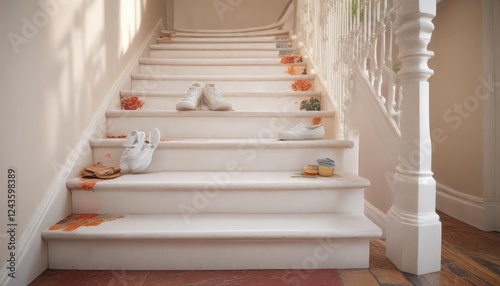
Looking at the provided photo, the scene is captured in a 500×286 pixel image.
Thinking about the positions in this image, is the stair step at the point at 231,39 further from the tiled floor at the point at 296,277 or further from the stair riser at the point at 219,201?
the tiled floor at the point at 296,277

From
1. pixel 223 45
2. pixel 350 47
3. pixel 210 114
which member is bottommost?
pixel 210 114

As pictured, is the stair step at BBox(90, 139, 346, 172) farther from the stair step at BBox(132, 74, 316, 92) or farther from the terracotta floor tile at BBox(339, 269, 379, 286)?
the stair step at BBox(132, 74, 316, 92)

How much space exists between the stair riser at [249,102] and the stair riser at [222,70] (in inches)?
20.7

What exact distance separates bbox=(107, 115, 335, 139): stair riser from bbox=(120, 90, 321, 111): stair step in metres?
0.29

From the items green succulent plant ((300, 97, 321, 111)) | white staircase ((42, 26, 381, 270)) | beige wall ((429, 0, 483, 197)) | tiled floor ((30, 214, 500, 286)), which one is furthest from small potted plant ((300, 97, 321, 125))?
tiled floor ((30, 214, 500, 286))

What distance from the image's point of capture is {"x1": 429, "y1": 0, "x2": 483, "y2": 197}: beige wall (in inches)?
69.9

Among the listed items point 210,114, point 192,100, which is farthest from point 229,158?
point 192,100

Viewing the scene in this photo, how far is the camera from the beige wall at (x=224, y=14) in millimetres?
5004

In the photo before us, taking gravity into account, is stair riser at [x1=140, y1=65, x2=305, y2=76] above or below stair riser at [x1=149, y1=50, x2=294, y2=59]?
below

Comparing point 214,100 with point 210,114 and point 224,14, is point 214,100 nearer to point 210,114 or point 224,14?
point 210,114

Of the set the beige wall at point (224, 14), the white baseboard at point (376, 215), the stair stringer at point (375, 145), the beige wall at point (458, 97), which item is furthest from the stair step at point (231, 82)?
the beige wall at point (224, 14)

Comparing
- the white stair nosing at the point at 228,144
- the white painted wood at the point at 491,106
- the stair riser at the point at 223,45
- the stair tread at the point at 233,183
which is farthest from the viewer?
the stair riser at the point at 223,45

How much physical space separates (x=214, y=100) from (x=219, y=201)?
0.74 meters

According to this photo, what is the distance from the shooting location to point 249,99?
6.77 feet
